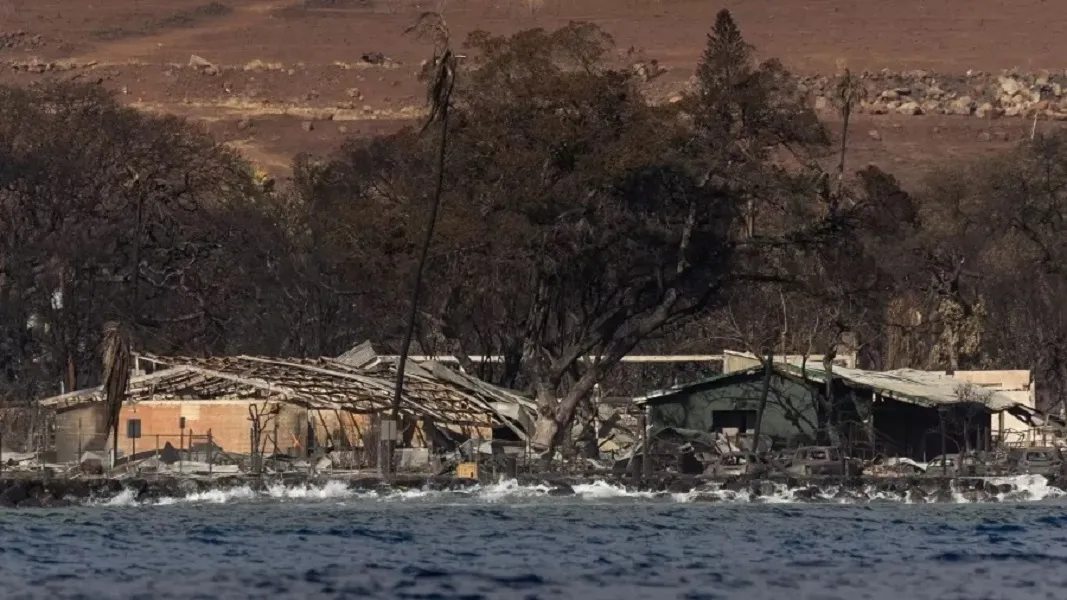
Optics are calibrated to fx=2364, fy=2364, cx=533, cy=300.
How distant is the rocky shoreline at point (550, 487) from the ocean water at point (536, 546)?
0.83 feet

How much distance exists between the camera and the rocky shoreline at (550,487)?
6028 centimetres

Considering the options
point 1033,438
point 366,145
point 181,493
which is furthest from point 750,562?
point 366,145

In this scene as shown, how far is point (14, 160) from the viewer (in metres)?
90.6

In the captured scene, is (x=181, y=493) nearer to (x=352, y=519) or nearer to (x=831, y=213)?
(x=352, y=519)

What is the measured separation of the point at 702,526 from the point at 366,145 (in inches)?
2082

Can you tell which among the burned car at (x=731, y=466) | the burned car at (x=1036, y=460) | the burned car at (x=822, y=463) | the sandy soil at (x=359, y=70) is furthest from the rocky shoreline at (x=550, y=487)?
the sandy soil at (x=359, y=70)

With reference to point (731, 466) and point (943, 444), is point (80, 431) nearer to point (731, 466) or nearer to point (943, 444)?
point (731, 466)

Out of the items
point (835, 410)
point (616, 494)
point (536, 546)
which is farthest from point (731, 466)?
point (536, 546)

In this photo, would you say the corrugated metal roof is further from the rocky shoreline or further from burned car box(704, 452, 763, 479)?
the rocky shoreline

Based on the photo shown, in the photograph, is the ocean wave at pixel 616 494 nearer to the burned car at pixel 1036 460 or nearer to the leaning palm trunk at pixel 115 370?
the burned car at pixel 1036 460

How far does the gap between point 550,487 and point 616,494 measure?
1829mm

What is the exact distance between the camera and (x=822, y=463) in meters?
65.5

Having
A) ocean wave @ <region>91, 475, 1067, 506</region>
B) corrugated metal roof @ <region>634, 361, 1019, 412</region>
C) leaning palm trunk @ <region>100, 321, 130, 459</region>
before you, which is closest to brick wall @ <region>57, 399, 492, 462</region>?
leaning palm trunk @ <region>100, 321, 130, 459</region>

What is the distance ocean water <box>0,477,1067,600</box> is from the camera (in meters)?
38.0
